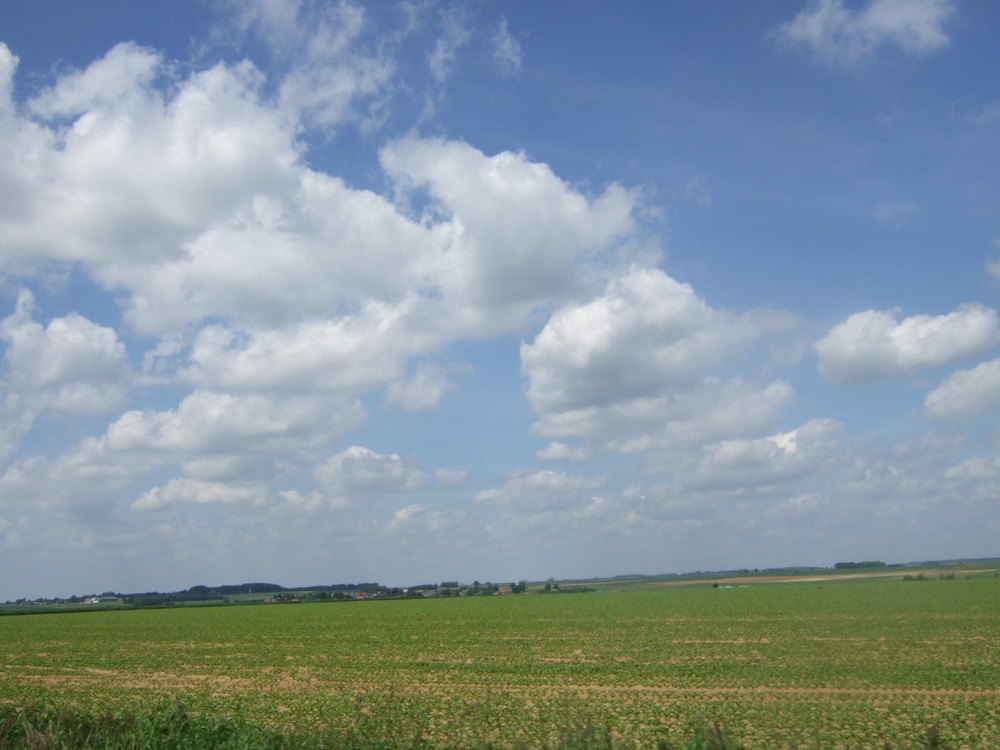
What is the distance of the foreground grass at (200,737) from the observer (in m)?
10.1

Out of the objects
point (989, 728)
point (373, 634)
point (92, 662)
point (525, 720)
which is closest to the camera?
point (989, 728)

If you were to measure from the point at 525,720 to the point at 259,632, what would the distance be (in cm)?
4393

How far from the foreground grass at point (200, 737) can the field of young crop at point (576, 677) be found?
0.73m

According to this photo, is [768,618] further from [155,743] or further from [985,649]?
[155,743]

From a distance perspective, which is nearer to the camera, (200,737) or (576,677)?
(200,737)

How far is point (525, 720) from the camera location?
19562 mm

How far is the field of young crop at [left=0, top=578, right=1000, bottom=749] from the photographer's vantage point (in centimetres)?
1830

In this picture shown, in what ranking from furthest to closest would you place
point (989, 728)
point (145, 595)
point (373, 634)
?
1. point (145, 595)
2. point (373, 634)
3. point (989, 728)

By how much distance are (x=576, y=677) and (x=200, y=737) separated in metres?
18.2

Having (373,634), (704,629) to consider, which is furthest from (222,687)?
(704,629)

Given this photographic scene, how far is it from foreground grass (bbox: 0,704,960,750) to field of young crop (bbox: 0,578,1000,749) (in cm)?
73

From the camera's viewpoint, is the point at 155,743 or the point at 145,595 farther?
the point at 145,595

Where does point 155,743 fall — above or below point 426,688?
above

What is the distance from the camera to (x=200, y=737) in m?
12.3
